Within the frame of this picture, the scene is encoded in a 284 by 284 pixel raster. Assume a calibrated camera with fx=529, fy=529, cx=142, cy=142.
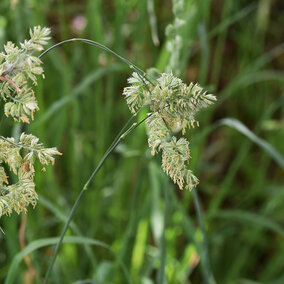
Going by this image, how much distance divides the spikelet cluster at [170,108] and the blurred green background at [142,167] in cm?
43

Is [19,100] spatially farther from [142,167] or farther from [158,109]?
[142,167]

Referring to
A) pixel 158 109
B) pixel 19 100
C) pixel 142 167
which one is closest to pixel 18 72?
pixel 19 100

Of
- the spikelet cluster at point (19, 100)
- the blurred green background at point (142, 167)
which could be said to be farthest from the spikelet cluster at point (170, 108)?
the blurred green background at point (142, 167)

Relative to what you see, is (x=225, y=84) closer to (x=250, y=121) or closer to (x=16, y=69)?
(x=250, y=121)

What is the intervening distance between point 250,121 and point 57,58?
86cm

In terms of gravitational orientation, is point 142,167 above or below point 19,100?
below

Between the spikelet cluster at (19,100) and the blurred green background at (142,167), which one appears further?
the blurred green background at (142,167)

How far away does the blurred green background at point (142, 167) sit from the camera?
122 cm

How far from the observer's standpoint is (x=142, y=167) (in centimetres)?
121

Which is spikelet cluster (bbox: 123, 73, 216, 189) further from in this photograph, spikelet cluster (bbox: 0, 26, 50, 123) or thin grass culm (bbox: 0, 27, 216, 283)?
spikelet cluster (bbox: 0, 26, 50, 123)

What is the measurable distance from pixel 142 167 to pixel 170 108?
27.3 inches

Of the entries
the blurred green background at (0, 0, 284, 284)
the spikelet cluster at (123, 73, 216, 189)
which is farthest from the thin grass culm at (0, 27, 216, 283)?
the blurred green background at (0, 0, 284, 284)

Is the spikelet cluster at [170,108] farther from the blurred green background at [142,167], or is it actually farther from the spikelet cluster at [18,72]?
the blurred green background at [142,167]

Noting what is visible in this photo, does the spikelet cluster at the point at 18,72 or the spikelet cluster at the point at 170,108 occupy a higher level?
the spikelet cluster at the point at 18,72
